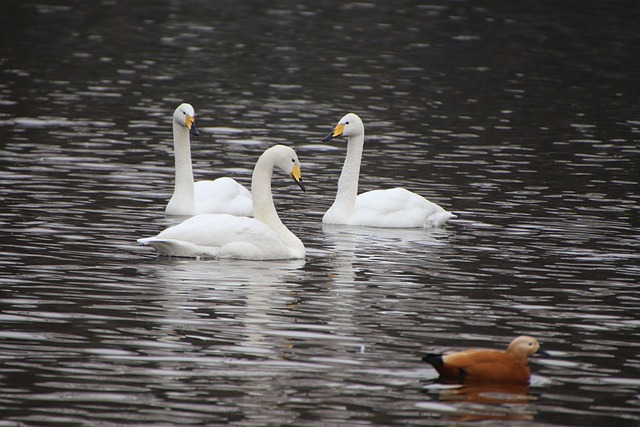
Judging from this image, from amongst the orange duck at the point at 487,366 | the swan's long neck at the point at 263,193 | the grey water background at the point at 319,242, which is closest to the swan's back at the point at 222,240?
the grey water background at the point at 319,242

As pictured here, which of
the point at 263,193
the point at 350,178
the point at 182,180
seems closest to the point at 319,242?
the point at 263,193

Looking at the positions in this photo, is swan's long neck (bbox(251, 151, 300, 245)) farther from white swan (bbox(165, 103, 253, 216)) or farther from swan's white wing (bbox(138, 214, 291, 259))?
white swan (bbox(165, 103, 253, 216))

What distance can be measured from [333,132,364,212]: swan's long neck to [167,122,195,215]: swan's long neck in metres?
1.93

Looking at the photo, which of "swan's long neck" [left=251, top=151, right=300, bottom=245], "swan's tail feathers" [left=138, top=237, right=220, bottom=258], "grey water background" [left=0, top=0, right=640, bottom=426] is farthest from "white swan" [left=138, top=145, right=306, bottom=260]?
"swan's long neck" [left=251, top=151, right=300, bottom=245]

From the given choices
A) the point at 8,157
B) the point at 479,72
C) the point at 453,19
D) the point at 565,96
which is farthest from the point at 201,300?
the point at 453,19

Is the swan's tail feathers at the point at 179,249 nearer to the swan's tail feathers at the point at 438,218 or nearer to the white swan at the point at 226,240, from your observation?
the white swan at the point at 226,240

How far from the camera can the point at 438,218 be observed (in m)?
17.8

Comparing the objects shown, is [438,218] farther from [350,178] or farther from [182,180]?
[182,180]

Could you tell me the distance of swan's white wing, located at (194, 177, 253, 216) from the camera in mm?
18469

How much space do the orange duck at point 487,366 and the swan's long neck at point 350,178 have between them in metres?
8.38

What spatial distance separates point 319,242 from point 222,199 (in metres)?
2.44

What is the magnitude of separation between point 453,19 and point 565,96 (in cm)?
1723

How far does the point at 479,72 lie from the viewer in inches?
1433

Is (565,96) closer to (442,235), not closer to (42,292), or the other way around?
(442,235)
